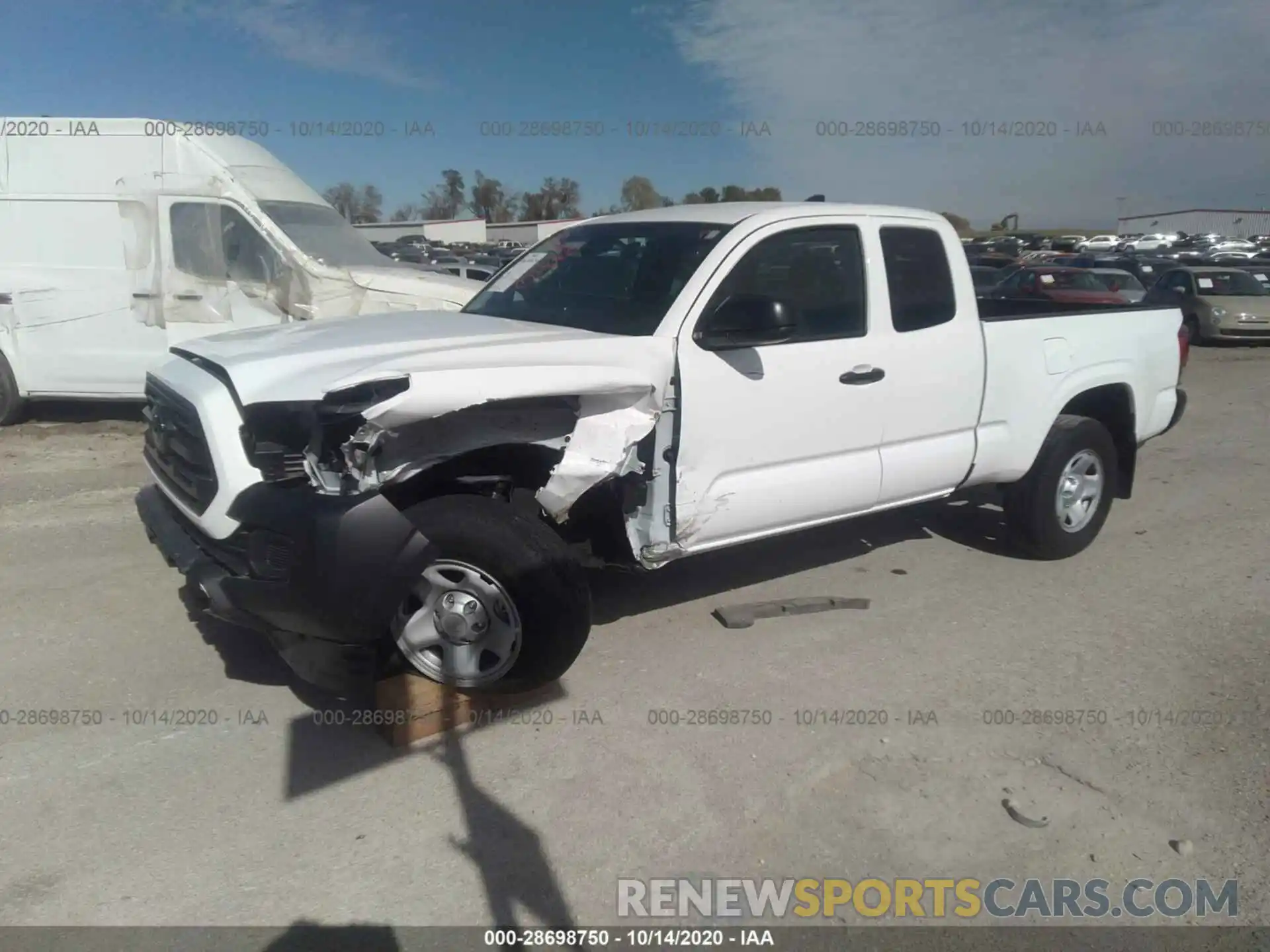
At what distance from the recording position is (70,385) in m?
9.02

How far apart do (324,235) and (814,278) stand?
5940 millimetres

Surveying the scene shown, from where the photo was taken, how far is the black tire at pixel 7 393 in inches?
356

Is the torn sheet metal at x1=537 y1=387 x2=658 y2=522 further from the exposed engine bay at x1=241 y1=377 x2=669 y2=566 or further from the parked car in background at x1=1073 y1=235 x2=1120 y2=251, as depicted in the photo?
the parked car in background at x1=1073 y1=235 x2=1120 y2=251

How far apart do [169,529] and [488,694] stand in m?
1.47

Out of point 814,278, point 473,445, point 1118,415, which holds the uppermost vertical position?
point 814,278

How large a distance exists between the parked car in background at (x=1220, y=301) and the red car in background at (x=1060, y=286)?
129 centimetres

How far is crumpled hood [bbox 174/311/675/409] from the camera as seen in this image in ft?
11.3

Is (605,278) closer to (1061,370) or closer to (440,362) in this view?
(440,362)

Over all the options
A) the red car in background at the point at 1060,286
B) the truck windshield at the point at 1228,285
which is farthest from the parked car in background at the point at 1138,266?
the red car in background at the point at 1060,286

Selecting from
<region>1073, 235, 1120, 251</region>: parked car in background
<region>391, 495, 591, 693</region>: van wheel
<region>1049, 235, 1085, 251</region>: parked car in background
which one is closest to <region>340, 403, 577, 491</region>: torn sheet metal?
<region>391, 495, 591, 693</region>: van wheel

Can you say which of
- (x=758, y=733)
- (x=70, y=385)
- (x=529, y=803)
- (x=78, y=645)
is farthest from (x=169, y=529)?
(x=70, y=385)

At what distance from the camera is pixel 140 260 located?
877 centimetres

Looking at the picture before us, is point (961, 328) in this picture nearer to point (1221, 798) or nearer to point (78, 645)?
point (1221, 798)

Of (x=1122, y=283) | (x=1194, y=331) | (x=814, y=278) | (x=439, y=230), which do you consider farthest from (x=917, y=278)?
(x=439, y=230)
